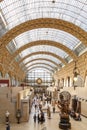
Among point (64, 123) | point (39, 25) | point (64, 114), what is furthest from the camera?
point (39, 25)

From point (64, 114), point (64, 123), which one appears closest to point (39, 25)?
point (64, 114)

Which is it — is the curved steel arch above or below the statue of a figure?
above

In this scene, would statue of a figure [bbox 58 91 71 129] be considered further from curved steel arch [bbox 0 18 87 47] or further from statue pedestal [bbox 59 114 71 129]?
curved steel arch [bbox 0 18 87 47]

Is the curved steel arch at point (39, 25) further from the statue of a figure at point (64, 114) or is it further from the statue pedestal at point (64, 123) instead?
the statue pedestal at point (64, 123)

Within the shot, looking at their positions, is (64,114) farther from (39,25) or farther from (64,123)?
(39,25)

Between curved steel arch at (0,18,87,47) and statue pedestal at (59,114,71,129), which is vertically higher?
curved steel arch at (0,18,87,47)

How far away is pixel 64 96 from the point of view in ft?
113

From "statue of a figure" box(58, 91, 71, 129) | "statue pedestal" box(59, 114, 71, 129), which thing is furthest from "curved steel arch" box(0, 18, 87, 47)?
"statue pedestal" box(59, 114, 71, 129)

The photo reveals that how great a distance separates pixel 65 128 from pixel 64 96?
14.6 ft

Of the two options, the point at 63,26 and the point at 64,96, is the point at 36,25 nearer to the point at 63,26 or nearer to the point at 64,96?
the point at 63,26

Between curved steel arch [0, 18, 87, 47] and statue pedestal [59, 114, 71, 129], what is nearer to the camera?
statue pedestal [59, 114, 71, 129]

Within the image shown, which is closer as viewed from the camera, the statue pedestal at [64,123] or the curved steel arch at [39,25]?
the statue pedestal at [64,123]

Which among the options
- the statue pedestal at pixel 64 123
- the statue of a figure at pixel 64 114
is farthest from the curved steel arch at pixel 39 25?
the statue pedestal at pixel 64 123

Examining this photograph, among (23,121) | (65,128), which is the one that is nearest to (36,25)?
(23,121)
